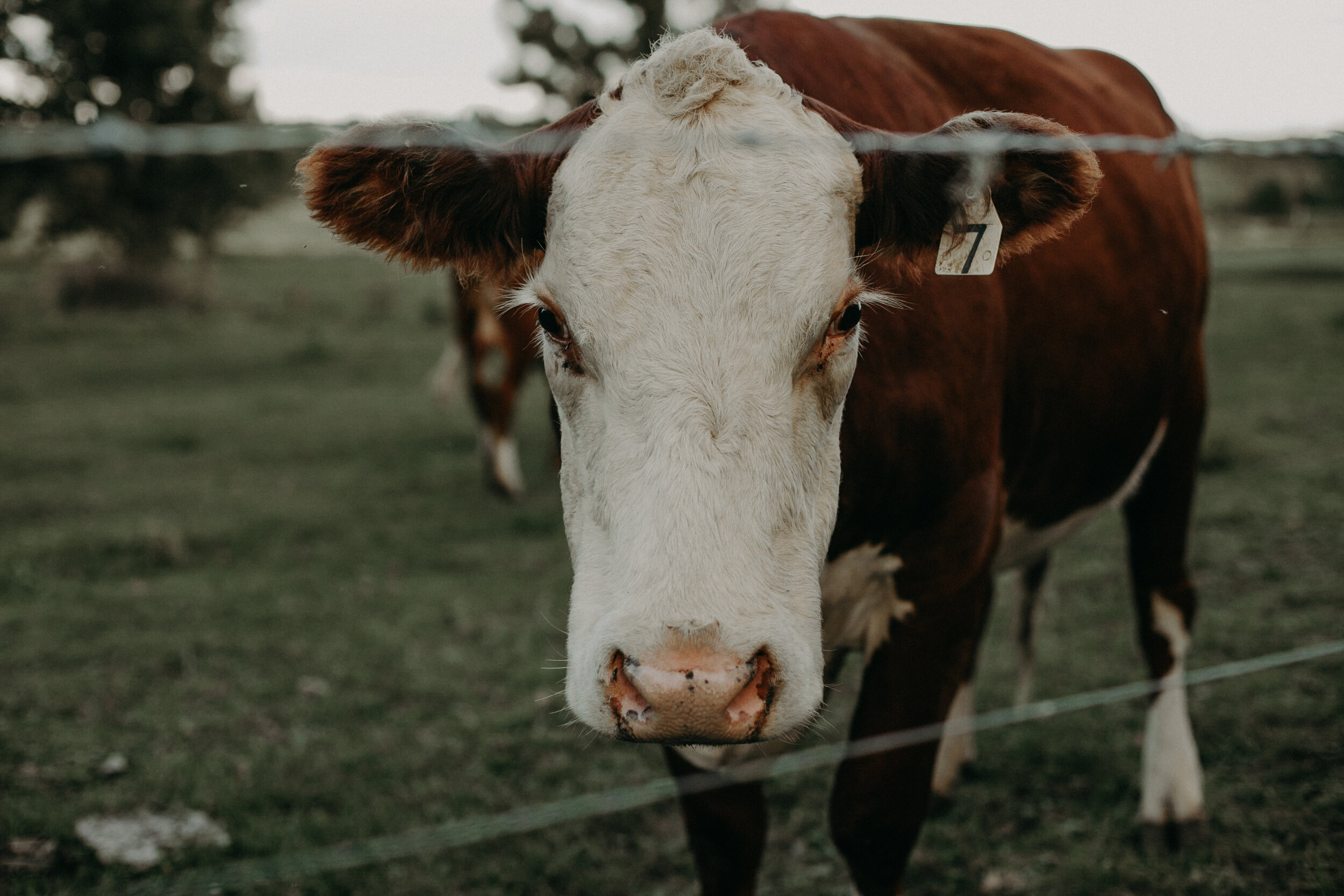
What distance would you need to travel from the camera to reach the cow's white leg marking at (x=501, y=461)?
7.28 meters

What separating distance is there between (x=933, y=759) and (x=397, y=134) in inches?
65.7

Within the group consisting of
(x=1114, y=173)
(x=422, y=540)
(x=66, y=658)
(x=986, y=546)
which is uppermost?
(x=1114, y=173)

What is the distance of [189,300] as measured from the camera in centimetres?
1892

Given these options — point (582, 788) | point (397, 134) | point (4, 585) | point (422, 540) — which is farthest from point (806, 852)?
point (4, 585)

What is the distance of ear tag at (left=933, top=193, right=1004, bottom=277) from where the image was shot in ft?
5.97

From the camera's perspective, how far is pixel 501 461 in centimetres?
730

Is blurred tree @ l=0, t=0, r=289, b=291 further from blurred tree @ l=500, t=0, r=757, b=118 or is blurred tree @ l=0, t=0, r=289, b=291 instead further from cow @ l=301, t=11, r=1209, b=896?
cow @ l=301, t=11, r=1209, b=896

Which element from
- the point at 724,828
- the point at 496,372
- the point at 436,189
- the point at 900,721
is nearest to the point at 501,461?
the point at 496,372

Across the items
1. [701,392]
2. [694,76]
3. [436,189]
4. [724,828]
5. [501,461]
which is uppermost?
[694,76]

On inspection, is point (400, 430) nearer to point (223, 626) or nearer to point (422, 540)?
point (422, 540)

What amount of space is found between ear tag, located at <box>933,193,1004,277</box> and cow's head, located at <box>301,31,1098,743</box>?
4 centimetres

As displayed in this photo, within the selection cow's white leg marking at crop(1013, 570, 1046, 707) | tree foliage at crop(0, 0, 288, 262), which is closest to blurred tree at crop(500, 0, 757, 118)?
tree foliage at crop(0, 0, 288, 262)

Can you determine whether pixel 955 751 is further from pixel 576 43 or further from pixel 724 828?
pixel 576 43

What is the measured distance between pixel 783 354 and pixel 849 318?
20 cm
